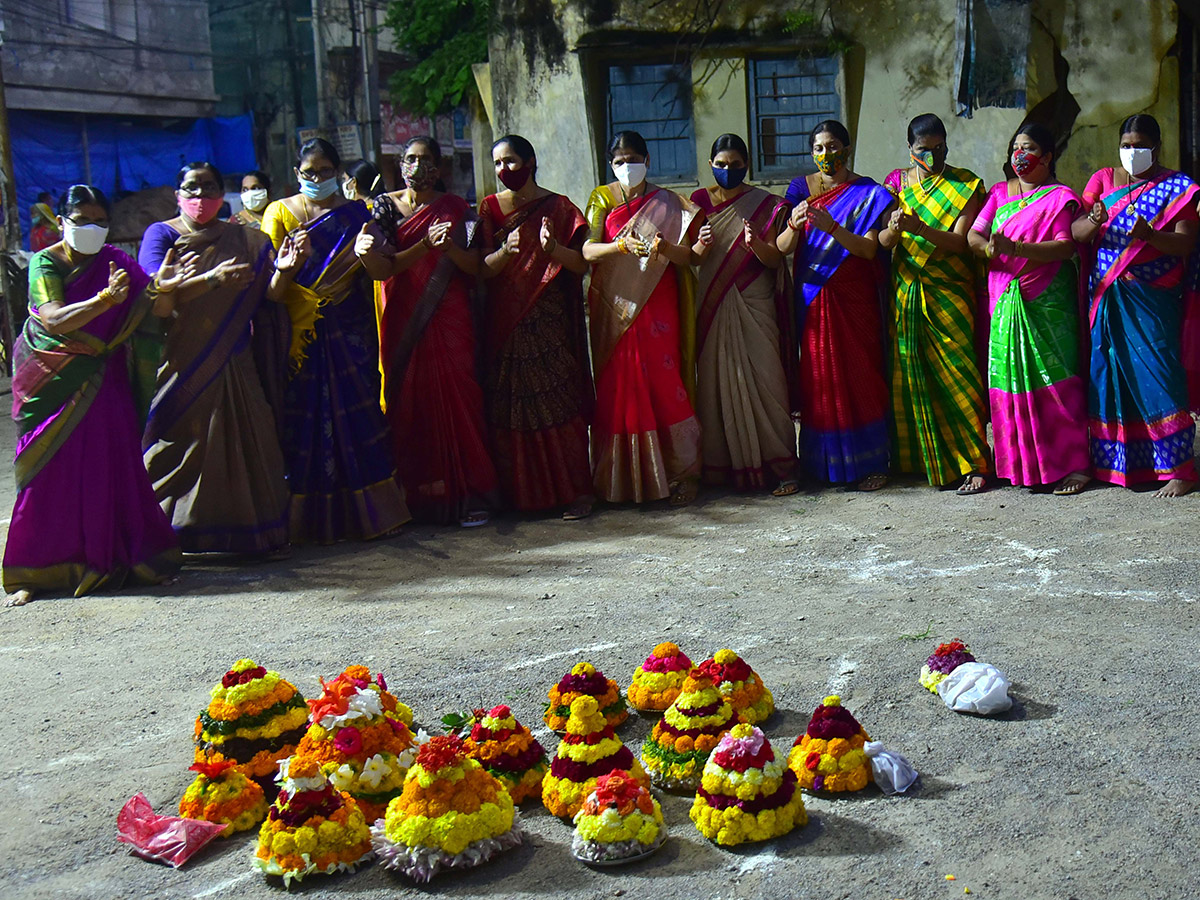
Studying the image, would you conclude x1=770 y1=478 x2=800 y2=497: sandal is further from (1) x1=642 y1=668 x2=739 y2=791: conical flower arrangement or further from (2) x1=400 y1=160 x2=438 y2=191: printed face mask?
(1) x1=642 y1=668 x2=739 y2=791: conical flower arrangement

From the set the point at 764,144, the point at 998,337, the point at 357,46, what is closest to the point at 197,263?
the point at 998,337

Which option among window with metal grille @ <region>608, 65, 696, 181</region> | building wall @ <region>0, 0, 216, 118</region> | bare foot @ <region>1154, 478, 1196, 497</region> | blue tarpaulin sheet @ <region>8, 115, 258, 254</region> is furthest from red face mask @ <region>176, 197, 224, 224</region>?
building wall @ <region>0, 0, 216, 118</region>

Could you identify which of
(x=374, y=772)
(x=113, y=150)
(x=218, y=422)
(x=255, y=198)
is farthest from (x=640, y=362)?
(x=113, y=150)

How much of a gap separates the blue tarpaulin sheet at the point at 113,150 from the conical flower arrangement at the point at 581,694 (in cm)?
1904

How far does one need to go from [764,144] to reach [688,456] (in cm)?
564

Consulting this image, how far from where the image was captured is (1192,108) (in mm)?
10664

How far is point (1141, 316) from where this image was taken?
6641mm

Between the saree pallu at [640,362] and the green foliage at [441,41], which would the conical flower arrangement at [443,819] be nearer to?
the saree pallu at [640,362]

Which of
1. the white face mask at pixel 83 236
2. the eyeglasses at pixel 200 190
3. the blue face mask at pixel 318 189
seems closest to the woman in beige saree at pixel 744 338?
the blue face mask at pixel 318 189

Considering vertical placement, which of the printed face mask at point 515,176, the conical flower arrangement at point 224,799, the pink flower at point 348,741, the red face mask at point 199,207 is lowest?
the conical flower arrangement at point 224,799

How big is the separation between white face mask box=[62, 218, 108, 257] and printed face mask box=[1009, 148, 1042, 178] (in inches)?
186

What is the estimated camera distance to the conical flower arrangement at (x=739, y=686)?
400 centimetres

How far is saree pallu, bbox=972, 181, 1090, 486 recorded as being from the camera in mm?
6742

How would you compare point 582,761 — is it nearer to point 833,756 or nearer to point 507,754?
point 507,754
